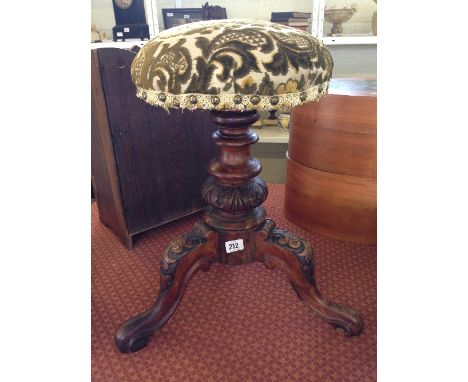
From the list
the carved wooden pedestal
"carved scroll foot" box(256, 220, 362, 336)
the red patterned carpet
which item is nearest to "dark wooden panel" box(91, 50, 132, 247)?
the red patterned carpet

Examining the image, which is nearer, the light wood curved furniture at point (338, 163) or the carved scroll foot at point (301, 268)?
the carved scroll foot at point (301, 268)

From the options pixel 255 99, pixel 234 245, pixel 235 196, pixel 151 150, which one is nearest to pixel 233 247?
pixel 234 245

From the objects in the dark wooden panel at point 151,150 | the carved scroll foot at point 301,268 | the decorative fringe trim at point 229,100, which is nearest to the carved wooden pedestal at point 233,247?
the carved scroll foot at point 301,268

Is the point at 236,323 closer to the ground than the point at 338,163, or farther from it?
closer to the ground

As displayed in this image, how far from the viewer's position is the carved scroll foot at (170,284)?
3.04 ft

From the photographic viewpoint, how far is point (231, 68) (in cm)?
62

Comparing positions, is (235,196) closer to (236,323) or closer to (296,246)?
(296,246)

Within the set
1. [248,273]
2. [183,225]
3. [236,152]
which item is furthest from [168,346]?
[183,225]

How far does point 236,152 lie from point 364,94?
2.01 ft

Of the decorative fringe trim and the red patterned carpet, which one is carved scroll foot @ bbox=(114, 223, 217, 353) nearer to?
the red patterned carpet

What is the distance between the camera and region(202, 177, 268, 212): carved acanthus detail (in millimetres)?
910

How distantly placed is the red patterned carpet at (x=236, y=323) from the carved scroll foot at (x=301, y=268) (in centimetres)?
5

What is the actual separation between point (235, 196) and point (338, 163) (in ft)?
1.86

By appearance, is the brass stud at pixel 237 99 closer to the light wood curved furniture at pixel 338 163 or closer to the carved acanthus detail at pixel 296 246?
the carved acanthus detail at pixel 296 246
